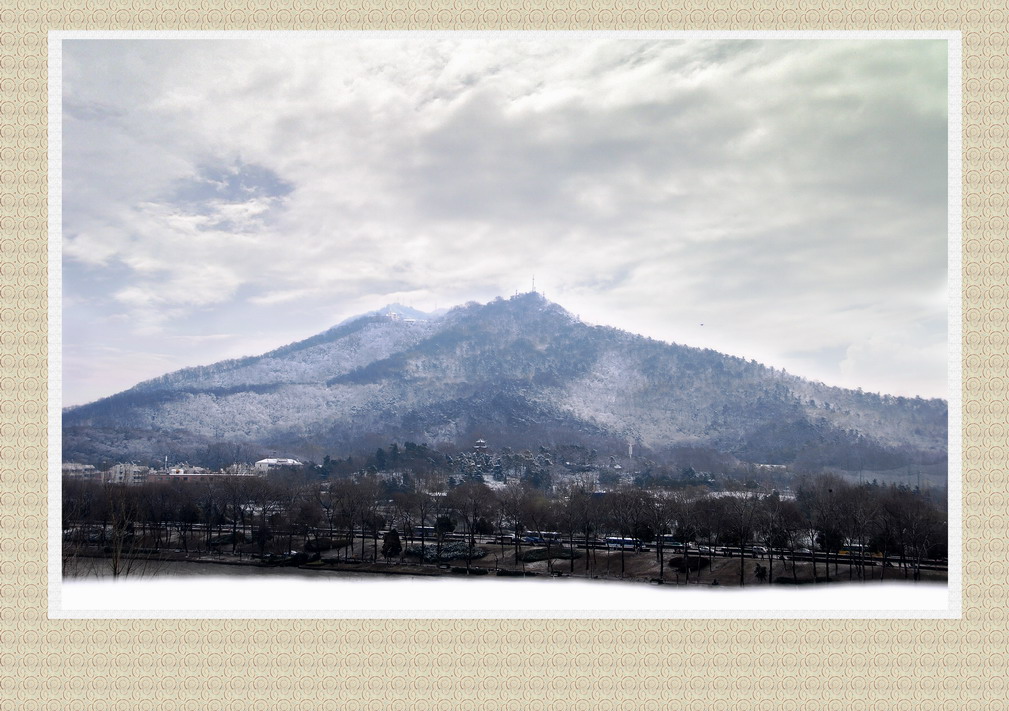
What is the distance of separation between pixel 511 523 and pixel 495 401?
101 feet

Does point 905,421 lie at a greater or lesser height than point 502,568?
greater

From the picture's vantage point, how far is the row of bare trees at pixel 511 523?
1360 cm

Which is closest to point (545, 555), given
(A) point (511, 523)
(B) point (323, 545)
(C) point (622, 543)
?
(C) point (622, 543)

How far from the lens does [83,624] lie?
6.83 meters

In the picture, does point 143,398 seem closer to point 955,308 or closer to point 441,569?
point 441,569

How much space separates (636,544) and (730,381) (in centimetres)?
3608

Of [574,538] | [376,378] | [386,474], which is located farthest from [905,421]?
[376,378]

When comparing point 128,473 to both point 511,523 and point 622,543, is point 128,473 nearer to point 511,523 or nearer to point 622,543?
point 511,523

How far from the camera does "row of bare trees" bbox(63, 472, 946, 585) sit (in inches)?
535

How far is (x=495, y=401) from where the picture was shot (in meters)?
48.8

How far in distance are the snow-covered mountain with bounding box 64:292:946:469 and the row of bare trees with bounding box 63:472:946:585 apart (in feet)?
44.6

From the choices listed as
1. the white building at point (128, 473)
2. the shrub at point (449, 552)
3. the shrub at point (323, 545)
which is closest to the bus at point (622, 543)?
the shrub at point (449, 552)

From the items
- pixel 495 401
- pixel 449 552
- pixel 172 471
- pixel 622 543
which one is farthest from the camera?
pixel 495 401

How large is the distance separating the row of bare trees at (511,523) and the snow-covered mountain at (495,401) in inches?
535
